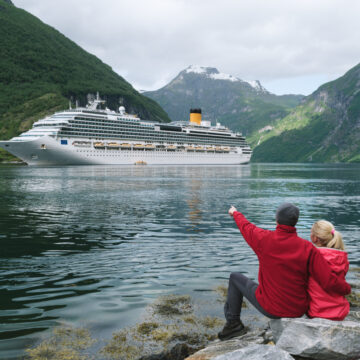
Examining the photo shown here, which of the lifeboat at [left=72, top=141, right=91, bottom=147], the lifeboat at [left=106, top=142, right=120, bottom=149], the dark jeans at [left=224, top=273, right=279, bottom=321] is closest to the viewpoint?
the dark jeans at [left=224, top=273, right=279, bottom=321]

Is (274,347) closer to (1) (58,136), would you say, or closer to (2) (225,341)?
(2) (225,341)

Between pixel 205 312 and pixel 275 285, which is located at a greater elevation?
pixel 275 285

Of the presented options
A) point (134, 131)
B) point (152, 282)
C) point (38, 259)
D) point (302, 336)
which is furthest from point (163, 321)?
point (134, 131)

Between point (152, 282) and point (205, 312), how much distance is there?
2.62 meters

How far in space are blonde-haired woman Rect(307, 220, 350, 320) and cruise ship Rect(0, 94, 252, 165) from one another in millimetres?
119993

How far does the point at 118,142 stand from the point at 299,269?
140856mm

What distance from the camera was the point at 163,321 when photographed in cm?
877

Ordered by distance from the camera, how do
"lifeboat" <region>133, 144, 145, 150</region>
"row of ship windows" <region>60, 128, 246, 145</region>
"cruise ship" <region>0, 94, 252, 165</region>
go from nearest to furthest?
"cruise ship" <region>0, 94, 252, 165</region>
"row of ship windows" <region>60, 128, 246, 145</region>
"lifeboat" <region>133, 144, 145, 150</region>

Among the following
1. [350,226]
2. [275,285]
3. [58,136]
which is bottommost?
[350,226]

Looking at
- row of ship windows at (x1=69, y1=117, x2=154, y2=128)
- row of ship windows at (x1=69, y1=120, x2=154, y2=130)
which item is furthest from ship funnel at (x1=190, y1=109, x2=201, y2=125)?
row of ship windows at (x1=69, y1=120, x2=154, y2=130)

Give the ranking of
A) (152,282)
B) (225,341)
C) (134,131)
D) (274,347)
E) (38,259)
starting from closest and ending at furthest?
(274,347), (225,341), (152,282), (38,259), (134,131)

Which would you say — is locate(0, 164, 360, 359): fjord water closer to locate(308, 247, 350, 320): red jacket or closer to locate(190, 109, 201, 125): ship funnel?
locate(308, 247, 350, 320): red jacket

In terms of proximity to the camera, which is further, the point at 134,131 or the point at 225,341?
the point at 134,131

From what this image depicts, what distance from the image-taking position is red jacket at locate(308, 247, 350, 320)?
6.18 meters
